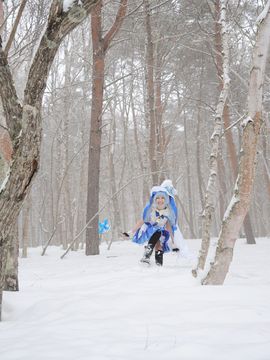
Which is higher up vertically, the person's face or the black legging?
the person's face

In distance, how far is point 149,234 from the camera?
570 centimetres

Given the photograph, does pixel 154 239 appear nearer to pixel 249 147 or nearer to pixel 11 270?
pixel 11 270

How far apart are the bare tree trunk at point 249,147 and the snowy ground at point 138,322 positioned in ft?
1.47

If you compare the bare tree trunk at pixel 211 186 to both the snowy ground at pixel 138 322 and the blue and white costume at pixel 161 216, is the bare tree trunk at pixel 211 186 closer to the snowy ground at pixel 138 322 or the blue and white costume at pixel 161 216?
the snowy ground at pixel 138 322

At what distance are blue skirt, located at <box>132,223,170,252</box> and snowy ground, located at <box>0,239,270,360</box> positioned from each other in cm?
188

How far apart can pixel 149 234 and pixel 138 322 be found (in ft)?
10.9

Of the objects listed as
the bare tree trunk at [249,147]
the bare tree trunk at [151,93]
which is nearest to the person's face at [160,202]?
the bare tree trunk at [249,147]

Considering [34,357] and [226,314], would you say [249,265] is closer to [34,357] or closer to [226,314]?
[226,314]

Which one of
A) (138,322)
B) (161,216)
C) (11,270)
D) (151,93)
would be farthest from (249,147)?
(151,93)

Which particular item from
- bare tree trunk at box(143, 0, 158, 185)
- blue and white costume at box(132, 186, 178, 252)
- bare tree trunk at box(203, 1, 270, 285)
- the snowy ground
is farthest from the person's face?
bare tree trunk at box(143, 0, 158, 185)

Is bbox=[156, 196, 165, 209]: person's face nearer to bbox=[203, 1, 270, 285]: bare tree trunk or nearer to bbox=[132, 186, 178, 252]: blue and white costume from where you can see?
bbox=[132, 186, 178, 252]: blue and white costume

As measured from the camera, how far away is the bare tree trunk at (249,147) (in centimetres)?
330

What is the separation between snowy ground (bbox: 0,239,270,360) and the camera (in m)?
1.85

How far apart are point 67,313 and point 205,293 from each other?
3.63 ft
